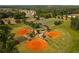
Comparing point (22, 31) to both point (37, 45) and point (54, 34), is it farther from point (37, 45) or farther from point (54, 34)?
point (54, 34)

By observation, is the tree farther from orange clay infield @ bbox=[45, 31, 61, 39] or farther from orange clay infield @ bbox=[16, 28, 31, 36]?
orange clay infield @ bbox=[45, 31, 61, 39]

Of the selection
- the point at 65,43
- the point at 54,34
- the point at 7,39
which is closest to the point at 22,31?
the point at 7,39

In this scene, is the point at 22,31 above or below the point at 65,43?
above

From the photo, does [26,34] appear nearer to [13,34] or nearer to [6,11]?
[13,34]

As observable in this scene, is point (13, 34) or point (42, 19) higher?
point (42, 19)

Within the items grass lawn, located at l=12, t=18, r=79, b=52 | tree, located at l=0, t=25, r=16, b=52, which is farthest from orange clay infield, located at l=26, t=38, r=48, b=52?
tree, located at l=0, t=25, r=16, b=52

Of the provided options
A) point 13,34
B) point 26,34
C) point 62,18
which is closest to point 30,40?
point 26,34
